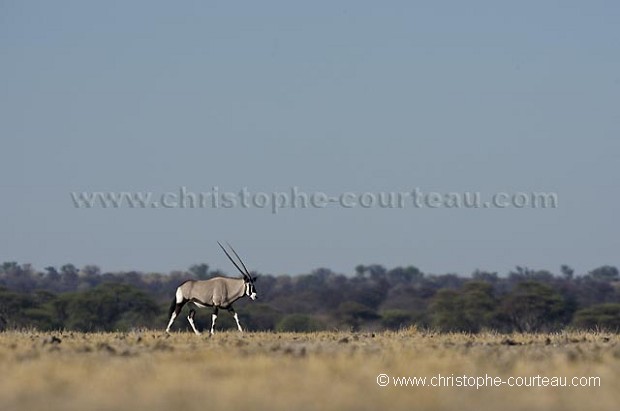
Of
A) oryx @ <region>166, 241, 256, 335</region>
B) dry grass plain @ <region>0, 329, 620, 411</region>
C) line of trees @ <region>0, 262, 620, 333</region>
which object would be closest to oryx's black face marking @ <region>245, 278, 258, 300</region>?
oryx @ <region>166, 241, 256, 335</region>

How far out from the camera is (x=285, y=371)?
15.9 metres

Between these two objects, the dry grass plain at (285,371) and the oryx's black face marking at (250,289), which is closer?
the dry grass plain at (285,371)

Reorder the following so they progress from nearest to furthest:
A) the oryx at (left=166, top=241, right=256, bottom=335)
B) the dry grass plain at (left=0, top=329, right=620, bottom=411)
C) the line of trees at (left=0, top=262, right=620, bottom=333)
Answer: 1. the dry grass plain at (left=0, top=329, right=620, bottom=411)
2. the oryx at (left=166, top=241, right=256, bottom=335)
3. the line of trees at (left=0, top=262, right=620, bottom=333)

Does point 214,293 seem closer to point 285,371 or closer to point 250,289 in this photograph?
point 250,289

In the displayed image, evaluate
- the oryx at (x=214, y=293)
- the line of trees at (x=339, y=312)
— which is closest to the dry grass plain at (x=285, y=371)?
the oryx at (x=214, y=293)

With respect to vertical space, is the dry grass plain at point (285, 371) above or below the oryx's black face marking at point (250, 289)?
below

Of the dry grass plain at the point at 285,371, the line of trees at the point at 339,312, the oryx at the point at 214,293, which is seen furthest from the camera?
the line of trees at the point at 339,312

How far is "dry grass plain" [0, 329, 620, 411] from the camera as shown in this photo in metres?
13.2

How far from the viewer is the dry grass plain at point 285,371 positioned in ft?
43.3

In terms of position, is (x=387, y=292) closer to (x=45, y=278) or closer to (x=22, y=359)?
(x=45, y=278)

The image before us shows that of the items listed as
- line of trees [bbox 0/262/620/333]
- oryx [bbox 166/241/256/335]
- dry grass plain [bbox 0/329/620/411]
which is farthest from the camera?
line of trees [bbox 0/262/620/333]

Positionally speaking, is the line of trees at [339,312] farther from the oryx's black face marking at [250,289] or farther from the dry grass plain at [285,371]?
the dry grass plain at [285,371]

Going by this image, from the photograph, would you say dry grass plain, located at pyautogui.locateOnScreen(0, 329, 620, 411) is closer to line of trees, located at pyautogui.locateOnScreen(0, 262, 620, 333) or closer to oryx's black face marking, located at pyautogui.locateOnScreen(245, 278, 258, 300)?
oryx's black face marking, located at pyautogui.locateOnScreen(245, 278, 258, 300)

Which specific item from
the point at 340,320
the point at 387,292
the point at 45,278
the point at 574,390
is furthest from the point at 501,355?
the point at 45,278
